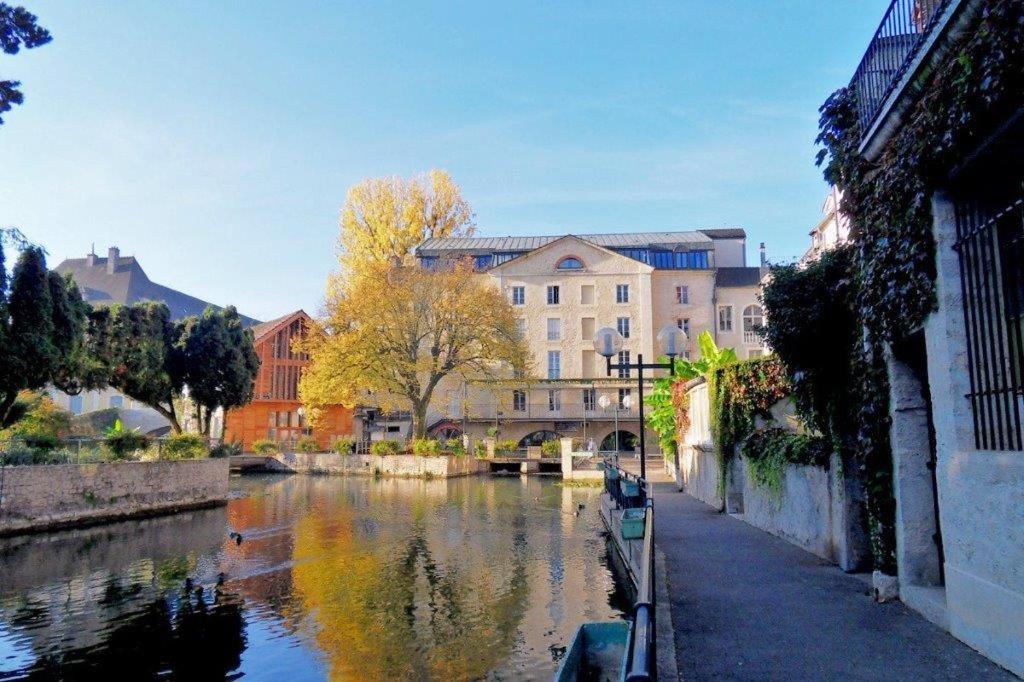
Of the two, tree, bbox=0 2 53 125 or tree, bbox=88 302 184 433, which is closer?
tree, bbox=0 2 53 125

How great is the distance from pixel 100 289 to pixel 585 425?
166ft

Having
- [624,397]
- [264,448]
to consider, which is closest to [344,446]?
[264,448]

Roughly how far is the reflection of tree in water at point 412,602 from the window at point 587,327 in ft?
126

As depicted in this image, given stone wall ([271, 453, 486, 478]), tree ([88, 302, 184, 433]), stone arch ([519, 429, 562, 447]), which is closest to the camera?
tree ([88, 302, 184, 433])

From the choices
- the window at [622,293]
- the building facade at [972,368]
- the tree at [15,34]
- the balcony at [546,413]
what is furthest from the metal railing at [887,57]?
the window at [622,293]

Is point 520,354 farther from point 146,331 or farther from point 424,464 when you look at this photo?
point 146,331

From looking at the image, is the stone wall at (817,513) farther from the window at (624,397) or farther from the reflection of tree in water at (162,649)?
the window at (624,397)

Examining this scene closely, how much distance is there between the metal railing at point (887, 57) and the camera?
7.30 m

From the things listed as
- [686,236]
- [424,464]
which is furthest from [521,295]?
[424,464]

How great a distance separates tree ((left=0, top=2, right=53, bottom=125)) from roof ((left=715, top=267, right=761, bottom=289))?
52.2m

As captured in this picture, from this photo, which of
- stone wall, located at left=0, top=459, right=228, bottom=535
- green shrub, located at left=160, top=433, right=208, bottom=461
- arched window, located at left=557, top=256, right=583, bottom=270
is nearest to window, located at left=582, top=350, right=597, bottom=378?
arched window, located at left=557, top=256, right=583, bottom=270

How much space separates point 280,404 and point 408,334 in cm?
2021

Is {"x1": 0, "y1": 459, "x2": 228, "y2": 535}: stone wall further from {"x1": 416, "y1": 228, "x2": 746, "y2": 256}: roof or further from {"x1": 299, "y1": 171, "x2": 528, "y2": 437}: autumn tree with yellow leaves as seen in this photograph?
{"x1": 416, "y1": 228, "x2": 746, "y2": 256}: roof

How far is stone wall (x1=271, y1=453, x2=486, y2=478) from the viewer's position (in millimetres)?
42834
